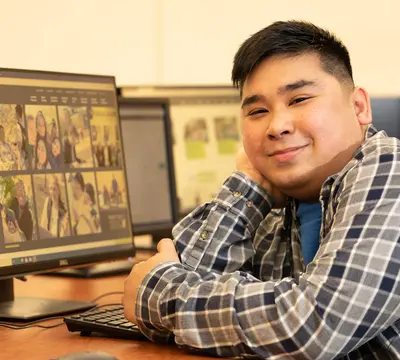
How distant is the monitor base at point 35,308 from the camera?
1450mm

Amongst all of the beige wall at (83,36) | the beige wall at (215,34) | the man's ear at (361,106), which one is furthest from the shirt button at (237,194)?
the beige wall at (215,34)

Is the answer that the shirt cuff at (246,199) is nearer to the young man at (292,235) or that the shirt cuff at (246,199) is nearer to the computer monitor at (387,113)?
the young man at (292,235)

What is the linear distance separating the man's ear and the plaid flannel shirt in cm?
12

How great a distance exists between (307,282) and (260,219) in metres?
0.35

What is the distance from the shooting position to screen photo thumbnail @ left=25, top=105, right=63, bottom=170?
4.97ft

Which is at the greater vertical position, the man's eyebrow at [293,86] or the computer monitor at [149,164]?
the man's eyebrow at [293,86]

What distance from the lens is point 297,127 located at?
1.36 m

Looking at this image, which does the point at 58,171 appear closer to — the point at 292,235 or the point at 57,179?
the point at 57,179

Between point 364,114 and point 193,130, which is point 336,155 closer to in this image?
point 364,114

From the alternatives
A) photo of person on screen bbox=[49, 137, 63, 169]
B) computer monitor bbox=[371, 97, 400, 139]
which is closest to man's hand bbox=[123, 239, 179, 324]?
photo of person on screen bbox=[49, 137, 63, 169]

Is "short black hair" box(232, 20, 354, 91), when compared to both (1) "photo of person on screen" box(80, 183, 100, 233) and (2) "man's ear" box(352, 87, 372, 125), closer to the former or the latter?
(2) "man's ear" box(352, 87, 372, 125)

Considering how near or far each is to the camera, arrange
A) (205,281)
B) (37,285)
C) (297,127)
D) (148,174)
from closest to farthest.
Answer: (205,281) < (297,127) < (37,285) < (148,174)

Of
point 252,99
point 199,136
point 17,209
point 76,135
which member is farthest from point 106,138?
point 199,136

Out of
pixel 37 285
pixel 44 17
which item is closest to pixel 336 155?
pixel 37 285
